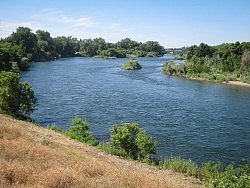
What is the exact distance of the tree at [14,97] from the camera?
1335 inches

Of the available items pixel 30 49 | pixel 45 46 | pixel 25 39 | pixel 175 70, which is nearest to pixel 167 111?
pixel 175 70

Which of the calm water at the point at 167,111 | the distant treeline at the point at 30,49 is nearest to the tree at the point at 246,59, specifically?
the calm water at the point at 167,111

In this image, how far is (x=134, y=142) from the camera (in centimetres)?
2614

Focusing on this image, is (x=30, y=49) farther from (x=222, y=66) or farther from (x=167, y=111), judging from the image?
→ (x=167, y=111)

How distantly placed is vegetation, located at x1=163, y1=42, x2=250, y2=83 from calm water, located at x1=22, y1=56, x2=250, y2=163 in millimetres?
11952

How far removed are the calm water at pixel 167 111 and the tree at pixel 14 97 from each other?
11.6ft

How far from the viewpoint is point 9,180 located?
9297 mm

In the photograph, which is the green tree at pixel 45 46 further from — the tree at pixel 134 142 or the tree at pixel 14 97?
the tree at pixel 134 142

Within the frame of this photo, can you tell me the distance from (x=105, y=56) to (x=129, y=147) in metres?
163

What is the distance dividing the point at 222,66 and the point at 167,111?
50080 millimetres

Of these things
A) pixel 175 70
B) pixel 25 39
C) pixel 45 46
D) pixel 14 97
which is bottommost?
pixel 175 70

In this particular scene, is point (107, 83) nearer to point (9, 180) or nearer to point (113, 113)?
point (113, 113)

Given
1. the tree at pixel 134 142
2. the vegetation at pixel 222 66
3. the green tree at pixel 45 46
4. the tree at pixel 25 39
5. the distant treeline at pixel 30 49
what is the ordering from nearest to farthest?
the tree at pixel 134 142 → the vegetation at pixel 222 66 → the distant treeline at pixel 30 49 → the tree at pixel 25 39 → the green tree at pixel 45 46

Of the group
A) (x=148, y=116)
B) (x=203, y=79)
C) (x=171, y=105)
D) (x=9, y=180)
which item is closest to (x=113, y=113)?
(x=148, y=116)
